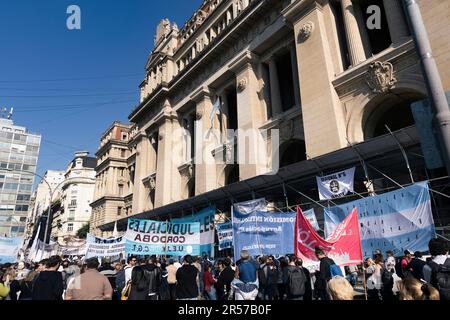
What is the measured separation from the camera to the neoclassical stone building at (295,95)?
561 inches

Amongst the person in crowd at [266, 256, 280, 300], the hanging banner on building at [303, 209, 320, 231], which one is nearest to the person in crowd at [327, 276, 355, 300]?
the person in crowd at [266, 256, 280, 300]

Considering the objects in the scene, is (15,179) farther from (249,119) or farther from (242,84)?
(249,119)

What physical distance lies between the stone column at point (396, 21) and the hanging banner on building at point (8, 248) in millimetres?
24591

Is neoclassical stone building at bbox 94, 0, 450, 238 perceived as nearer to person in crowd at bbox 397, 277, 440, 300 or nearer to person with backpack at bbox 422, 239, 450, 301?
person with backpack at bbox 422, 239, 450, 301

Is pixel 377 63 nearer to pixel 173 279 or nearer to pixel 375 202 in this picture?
pixel 375 202

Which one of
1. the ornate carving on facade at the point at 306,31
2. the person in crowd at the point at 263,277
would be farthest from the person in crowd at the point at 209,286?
the ornate carving on facade at the point at 306,31

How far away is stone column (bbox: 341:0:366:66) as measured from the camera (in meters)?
17.0

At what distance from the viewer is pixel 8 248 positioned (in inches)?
792

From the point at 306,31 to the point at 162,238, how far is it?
567 inches

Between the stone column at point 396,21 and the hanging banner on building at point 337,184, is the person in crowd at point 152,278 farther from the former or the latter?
the stone column at point 396,21

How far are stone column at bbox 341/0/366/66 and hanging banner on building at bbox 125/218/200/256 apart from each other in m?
12.2

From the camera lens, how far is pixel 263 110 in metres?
23.0

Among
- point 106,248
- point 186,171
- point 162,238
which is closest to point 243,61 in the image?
point 186,171
